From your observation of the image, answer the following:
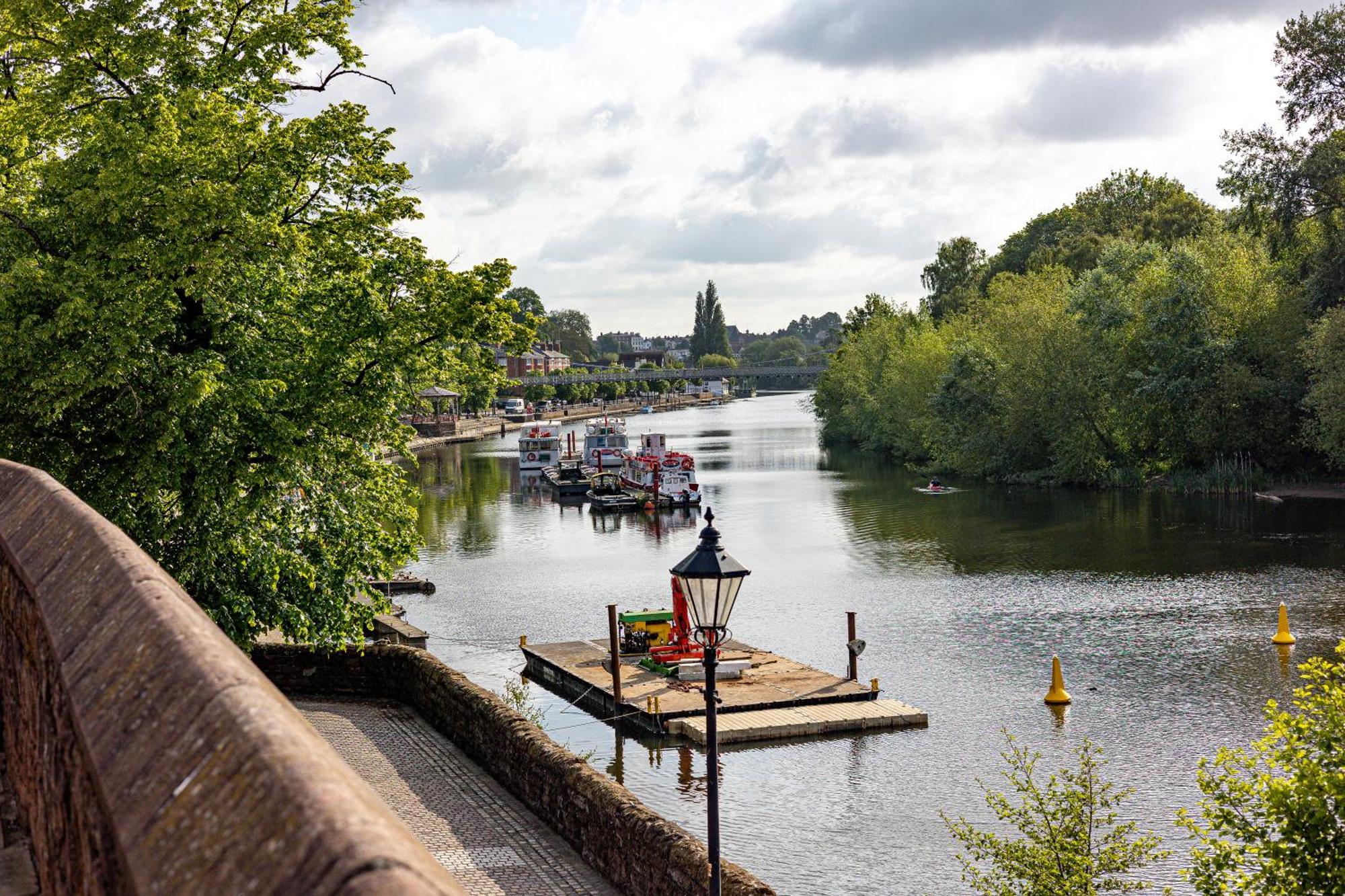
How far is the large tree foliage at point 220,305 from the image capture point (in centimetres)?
1855

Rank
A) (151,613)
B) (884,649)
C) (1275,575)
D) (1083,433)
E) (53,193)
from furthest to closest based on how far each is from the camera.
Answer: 1. (1083,433)
2. (1275,575)
3. (884,649)
4. (53,193)
5. (151,613)

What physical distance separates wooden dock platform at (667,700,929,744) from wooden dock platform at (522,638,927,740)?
0.05ft

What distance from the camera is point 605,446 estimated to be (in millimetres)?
92000

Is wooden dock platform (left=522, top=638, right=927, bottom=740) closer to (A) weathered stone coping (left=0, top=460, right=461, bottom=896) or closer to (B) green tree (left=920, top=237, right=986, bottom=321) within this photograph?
(A) weathered stone coping (left=0, top=460, right=461, bottom=896)

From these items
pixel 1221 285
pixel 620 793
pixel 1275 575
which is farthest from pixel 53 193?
pixel 1221 285

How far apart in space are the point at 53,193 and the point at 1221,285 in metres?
54.6

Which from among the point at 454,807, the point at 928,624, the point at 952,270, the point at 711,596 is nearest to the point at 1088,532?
the point at 928,624

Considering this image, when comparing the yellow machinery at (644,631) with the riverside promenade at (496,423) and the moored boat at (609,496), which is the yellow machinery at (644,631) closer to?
the moored boat at (609,496)

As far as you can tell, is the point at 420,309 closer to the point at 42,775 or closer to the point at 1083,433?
the point at 42,775

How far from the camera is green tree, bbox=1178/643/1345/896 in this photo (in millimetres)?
→ 10391

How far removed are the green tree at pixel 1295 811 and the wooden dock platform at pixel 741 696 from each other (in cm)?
1477

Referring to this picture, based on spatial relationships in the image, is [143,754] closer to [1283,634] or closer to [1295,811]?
[1295,811]

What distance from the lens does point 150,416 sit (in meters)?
19.2

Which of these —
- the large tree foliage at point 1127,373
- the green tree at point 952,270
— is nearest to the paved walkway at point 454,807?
the large tree foliage at point 1127,373
